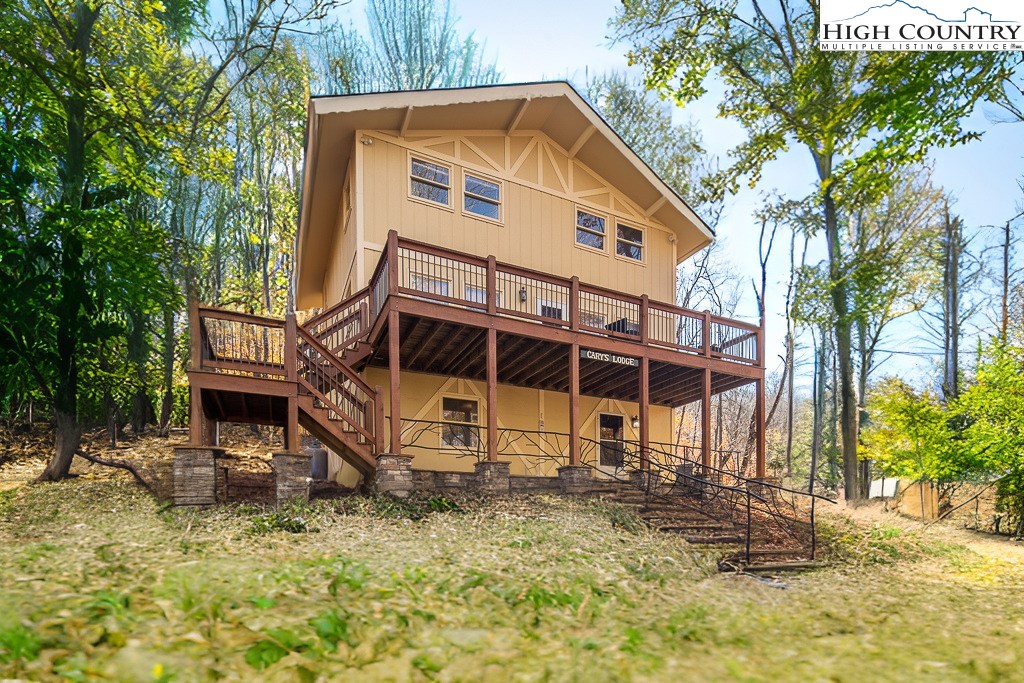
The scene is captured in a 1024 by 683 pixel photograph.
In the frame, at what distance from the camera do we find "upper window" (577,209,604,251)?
16.6 m

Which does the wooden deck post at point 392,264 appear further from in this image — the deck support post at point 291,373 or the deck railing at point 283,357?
the deck support post at point 291,373

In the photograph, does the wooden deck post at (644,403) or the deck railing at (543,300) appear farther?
the wooden deck post at (644,403)

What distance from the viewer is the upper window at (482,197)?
1497 centimetres

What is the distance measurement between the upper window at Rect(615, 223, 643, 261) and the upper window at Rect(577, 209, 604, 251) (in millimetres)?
545

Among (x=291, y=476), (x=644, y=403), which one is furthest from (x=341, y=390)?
(x=644, y=403)

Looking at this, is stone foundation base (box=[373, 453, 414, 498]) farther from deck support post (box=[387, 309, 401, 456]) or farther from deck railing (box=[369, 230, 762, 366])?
deck railing (box=[369, 230, 762, 366])

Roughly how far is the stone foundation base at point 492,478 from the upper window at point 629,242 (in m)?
7.91

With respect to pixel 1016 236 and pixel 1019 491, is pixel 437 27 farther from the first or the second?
pixel 1019 491

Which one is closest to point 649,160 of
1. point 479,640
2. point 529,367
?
point 529,367

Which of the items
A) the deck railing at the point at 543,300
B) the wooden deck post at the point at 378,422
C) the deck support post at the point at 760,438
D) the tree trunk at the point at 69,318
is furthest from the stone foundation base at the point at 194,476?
the deck support post at the point at 760,438

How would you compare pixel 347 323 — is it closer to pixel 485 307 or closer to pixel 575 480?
pixel 485 307

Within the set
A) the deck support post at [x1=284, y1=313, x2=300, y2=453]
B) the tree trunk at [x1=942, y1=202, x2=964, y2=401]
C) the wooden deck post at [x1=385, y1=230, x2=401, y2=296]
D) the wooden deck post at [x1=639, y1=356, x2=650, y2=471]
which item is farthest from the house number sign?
the tree trunk at [x1=942, y1=202, x2=964, y2=401]

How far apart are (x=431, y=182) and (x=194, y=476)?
7.98 m

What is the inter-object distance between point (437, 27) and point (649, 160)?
11489 millimetres
